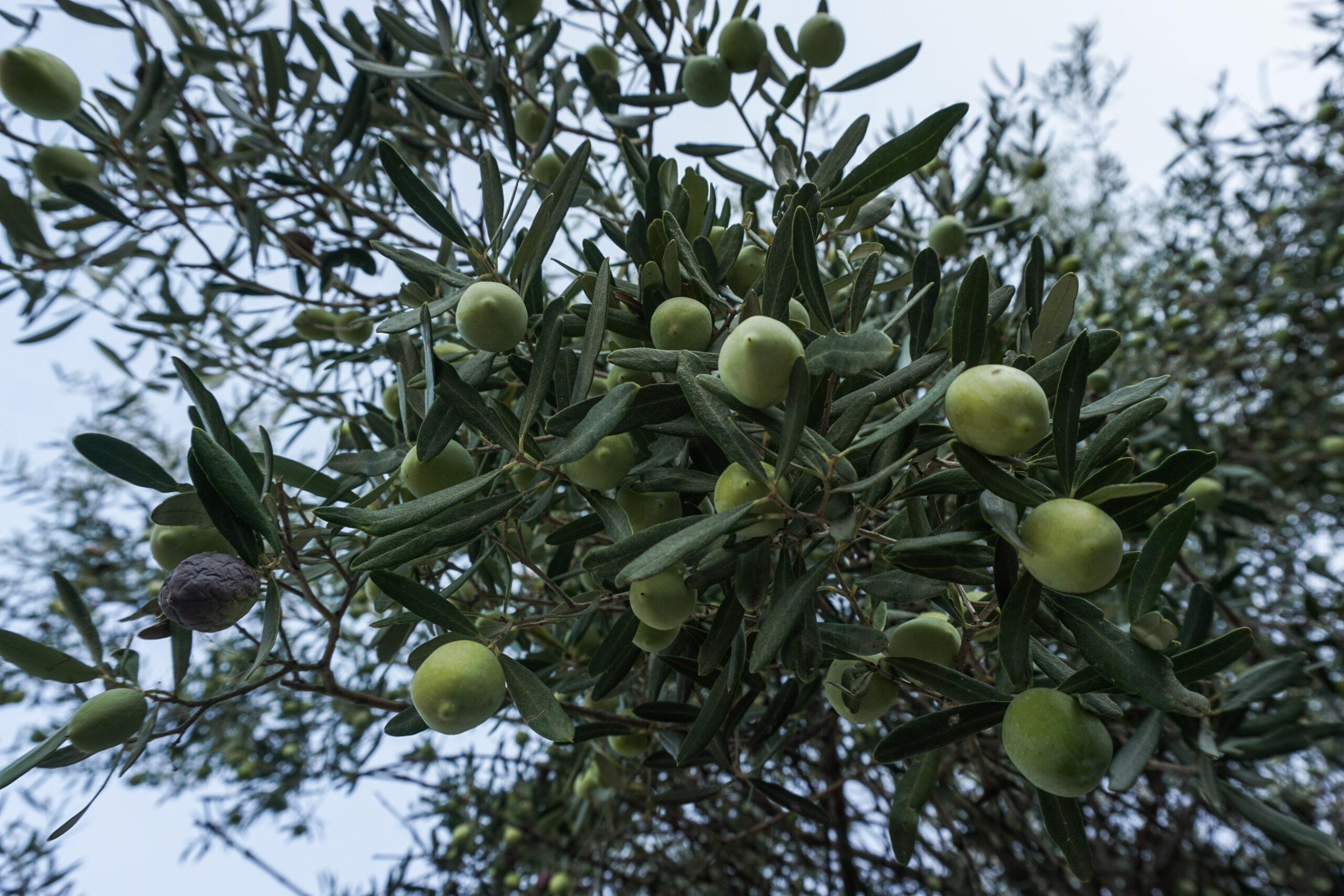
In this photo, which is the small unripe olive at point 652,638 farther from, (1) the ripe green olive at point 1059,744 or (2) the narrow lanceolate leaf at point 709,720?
(1) the ripe green olive at point 1059,744

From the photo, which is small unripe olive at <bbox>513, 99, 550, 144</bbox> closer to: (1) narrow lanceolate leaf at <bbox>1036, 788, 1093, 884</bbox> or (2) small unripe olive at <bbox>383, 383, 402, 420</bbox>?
(2) small unripe olive at <bbox>383, 383, 402, 420</bbox>

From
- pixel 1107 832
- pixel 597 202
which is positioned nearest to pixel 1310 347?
pixel 1107 832

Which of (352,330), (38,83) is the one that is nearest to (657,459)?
(352,330)

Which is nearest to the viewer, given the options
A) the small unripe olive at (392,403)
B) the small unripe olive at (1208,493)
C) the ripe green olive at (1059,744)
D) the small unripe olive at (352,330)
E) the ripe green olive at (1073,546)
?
the ripe green olive at (1073,546)

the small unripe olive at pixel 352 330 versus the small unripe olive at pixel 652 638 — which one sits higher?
the small unripe olive at pixel 352 330

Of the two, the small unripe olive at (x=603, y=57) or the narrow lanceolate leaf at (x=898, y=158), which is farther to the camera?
the small unripe olive at (x=603, y=57)

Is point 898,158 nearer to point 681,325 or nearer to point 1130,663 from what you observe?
point 681,325

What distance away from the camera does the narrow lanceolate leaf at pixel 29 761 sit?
811 mm

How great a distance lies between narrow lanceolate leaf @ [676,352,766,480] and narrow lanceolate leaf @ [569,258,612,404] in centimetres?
16

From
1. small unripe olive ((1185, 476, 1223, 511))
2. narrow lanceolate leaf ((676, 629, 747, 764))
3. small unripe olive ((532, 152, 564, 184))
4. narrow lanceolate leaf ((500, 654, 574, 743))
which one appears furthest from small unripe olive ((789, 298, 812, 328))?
small unripe olive ((1185, 476, 1223, 511))

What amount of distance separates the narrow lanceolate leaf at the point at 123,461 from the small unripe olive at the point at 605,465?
51 centimetres

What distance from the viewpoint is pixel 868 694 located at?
3.39ft

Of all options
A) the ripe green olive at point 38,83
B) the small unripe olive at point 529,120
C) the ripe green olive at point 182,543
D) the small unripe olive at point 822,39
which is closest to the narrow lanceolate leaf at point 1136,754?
the ripe green olive at point 182,543

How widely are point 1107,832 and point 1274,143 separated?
3193 mm
